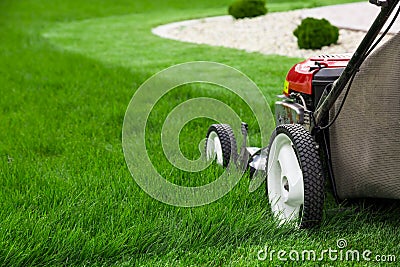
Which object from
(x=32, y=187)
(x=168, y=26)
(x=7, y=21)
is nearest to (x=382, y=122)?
(x=32, y=187)

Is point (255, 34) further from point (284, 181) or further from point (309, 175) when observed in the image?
point (309, 175)

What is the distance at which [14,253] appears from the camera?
221cm

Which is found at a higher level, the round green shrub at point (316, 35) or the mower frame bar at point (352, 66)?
the mower frame bar at point (352, 66)

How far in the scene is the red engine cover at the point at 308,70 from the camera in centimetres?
268

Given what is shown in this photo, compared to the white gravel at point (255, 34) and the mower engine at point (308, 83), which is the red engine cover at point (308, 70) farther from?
the white gravel at point (255, 34)

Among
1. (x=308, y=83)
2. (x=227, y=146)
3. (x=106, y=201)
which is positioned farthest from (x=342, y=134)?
(x=106, y=201)

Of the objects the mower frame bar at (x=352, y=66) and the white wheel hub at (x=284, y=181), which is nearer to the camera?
the mower frame bar at (x=352, y=66)

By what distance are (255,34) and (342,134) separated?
9057mm

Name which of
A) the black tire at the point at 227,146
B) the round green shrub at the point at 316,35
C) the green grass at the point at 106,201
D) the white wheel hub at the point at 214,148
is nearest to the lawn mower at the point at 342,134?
the green grass at the point at 106,201

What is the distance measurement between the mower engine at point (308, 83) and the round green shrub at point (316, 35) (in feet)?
19.7

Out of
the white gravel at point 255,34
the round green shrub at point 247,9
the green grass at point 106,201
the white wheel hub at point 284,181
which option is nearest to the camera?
the green grass at point 106,201

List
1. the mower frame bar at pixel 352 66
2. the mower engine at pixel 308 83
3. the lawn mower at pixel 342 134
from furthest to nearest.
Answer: the mower engine at pixel 308 83 < the lawn mower at pixel 342 134 < the mower frame bar at pixel 352 66

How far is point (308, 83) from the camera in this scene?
2.67 m

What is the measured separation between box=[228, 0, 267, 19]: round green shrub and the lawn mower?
438 inches
